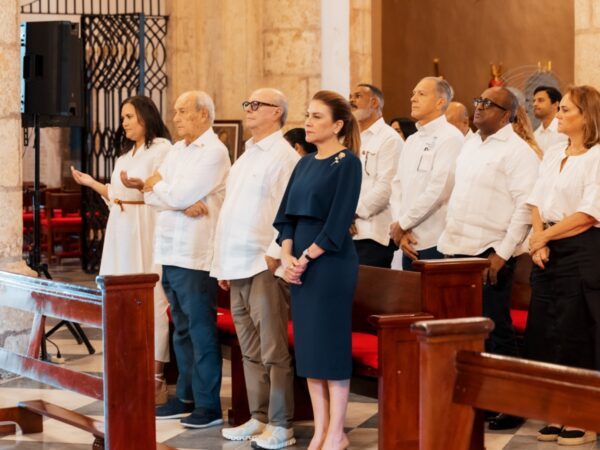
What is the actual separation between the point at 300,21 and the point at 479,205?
4.32 m

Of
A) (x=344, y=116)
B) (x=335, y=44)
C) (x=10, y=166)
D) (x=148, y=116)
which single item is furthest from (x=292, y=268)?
(x=335, y=44)

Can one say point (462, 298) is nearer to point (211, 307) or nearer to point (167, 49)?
point (211, 307)

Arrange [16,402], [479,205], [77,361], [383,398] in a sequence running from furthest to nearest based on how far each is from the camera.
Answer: [77,361] < [16,402] < [479,205] < [383,398]

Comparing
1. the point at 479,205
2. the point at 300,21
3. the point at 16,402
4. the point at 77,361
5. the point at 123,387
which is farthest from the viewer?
the point at 300,21

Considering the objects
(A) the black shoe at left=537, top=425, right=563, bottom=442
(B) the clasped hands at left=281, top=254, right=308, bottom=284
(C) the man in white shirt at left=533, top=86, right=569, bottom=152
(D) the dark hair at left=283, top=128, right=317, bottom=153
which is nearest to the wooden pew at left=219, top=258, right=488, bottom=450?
(B) the clasped hands at left=281, top=254, right=308, bottom=284

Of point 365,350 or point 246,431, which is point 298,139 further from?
point 246,431

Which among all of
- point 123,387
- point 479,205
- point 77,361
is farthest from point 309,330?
point 77,361

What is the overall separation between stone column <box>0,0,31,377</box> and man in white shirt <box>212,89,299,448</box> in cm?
190

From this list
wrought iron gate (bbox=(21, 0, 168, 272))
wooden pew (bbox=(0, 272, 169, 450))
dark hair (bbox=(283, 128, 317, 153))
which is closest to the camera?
wooden pew (bbox=(0, 272, 169, 450))

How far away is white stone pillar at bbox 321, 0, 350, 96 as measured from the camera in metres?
9.53

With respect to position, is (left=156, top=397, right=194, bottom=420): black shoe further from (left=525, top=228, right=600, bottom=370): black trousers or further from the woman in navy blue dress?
(left=525, top=228, right=600, bottom=370): black trousers

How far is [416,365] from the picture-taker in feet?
15.4

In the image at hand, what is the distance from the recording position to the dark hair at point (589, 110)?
197 inches

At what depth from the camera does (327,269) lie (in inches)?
184
